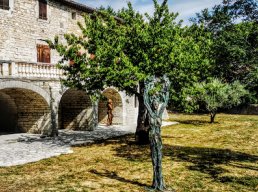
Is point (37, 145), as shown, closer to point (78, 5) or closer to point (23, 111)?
point (23, 111)

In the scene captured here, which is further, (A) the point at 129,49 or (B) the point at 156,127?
(A) the point at 129,49

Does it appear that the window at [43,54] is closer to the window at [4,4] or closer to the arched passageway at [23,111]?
the window at [4,4]

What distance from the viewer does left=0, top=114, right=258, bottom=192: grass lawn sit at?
8547mm

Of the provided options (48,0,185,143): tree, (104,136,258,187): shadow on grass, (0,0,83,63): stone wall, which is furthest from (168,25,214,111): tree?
(0,0,83,63): stone wall

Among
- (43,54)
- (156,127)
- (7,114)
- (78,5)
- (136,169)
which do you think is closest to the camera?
(156,127)

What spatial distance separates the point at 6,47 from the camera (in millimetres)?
18969

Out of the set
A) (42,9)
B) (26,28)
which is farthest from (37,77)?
(42,9)

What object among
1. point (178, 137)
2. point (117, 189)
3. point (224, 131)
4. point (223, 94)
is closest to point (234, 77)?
point (223, 94)

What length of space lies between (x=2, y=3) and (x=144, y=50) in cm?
1125

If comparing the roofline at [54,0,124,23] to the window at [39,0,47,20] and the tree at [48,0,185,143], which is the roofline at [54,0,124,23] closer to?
the window at [39,0,47,20]

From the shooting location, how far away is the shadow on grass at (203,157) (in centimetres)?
956

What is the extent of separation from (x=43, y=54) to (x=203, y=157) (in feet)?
46.1

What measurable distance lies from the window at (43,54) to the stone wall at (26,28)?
11.3 inches

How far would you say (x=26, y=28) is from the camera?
20.1 metres
